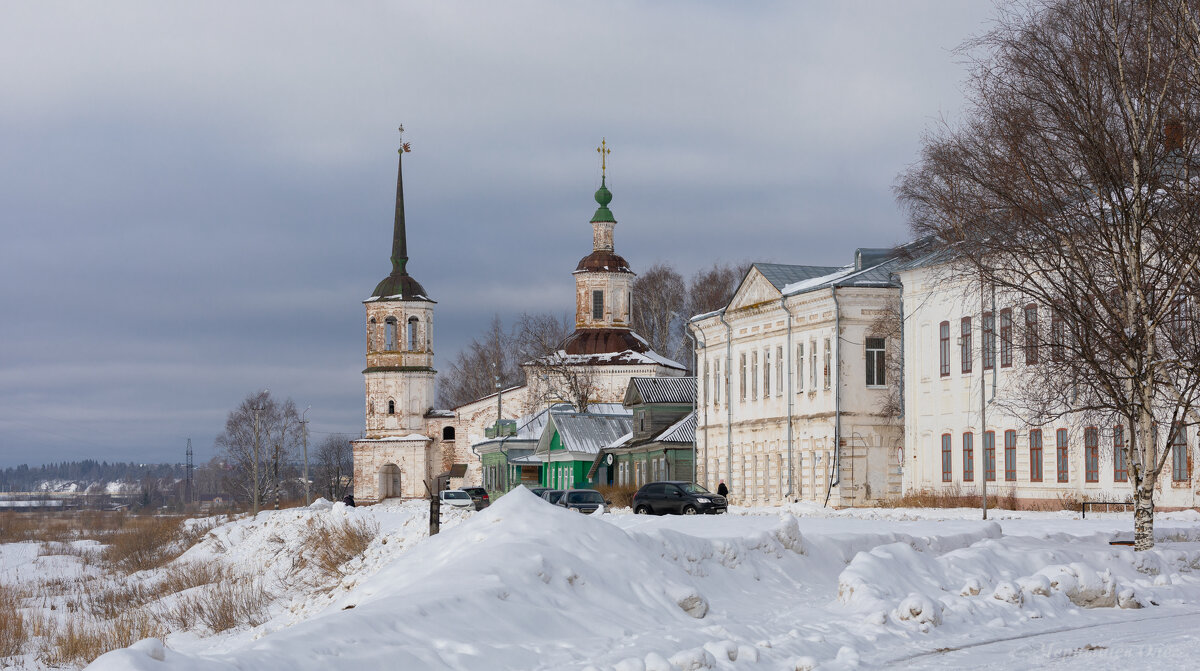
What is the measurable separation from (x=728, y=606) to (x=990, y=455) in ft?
90.3

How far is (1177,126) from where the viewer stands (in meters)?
22.0

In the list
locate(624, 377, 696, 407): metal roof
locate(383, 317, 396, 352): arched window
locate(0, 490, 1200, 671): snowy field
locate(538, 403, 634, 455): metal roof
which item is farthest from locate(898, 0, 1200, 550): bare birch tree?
locate(383, 317, 396, 352): arched window

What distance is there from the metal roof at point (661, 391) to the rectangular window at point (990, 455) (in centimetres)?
2826

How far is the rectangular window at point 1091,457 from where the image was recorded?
37.1 metres

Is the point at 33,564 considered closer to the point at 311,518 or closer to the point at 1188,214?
the point at 311,518

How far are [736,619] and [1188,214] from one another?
10.7 m

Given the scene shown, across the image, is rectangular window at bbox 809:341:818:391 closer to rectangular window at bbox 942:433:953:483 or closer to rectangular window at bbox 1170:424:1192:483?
rectangular window at bbox 942:433:953:483

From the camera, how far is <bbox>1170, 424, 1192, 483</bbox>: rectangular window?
34.7m

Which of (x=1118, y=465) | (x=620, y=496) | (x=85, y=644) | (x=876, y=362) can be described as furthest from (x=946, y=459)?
(x=85, y=644)

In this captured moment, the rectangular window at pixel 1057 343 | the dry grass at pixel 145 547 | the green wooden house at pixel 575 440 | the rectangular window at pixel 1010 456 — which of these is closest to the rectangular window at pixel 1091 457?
the rectangular window at pixel 1010 456

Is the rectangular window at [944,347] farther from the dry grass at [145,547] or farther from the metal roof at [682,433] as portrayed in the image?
the dry grass at [145,547]

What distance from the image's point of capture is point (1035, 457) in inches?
1580

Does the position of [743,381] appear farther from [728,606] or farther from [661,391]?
[728,606]

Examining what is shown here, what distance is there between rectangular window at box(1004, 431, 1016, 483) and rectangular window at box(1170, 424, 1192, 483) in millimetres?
6304
